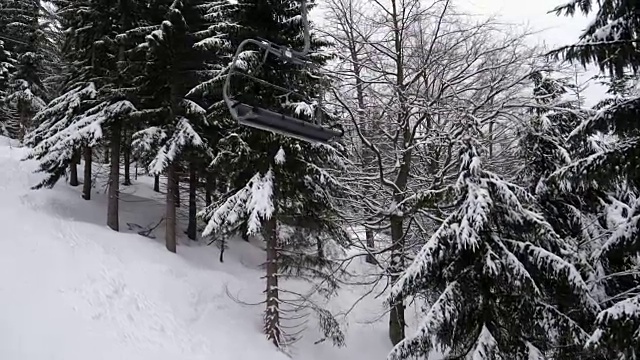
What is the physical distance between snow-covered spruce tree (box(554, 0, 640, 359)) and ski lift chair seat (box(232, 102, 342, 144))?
2.78 metres

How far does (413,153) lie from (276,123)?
27.4 feet

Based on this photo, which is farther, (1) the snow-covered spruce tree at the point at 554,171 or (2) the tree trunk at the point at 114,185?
(2) the tree trunk at the point at 114,185

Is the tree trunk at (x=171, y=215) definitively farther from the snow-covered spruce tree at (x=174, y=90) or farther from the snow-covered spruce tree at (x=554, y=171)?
the snow-covered spruce tree at (x=554, y=171)

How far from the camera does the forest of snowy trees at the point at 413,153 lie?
253 inches

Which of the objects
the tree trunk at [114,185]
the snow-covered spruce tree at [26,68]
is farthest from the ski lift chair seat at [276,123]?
the snow-covered spruce tree at [26,68]

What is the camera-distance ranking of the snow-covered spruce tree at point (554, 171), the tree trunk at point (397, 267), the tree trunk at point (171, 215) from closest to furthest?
the snow-covered spruce tree at point (554, 171), the tree trunk at point (397, 267), the tree trunk at point (171, 215)

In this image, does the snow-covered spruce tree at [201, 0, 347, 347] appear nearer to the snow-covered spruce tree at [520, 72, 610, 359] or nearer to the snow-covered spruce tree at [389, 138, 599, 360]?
the snow-covered spruce tree at [520, 72, 610, 359]

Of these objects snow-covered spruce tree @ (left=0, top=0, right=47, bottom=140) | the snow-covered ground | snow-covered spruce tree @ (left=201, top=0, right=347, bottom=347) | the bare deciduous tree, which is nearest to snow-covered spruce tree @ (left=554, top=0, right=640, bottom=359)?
the bare deciduous tree

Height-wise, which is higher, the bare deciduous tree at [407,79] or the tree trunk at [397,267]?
the bare deciduous tree at [407,79]

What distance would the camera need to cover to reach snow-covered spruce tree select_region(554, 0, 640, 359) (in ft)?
15.6

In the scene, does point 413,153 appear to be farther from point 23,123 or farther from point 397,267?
point 23,123

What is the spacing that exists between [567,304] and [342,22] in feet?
27.4

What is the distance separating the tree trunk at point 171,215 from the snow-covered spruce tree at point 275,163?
9.66 ft

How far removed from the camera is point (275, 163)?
34.5 ft
